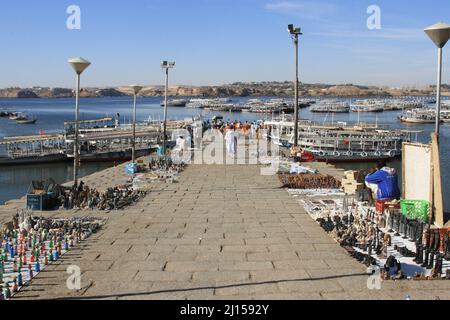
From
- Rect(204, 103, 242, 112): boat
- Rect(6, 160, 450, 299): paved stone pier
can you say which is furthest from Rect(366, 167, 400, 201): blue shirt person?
Rect(204, 103, 242, 112): boat

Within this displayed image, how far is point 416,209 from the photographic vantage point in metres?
10.5

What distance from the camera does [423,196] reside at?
11000 millimetres

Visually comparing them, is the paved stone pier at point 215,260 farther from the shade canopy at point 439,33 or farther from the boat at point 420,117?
the boat at point 420,117

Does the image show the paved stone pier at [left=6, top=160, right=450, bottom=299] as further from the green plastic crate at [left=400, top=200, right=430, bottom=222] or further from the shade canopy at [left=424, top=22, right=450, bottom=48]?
the shade canopy at [left=424, top=22, right=450, bottom=48]

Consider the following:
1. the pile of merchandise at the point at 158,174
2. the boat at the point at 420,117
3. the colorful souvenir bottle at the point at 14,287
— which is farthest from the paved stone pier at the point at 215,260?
the boat at the point at 420,117

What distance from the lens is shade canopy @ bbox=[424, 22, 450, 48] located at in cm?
951

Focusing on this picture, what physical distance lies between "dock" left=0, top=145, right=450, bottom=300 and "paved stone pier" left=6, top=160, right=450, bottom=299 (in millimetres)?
13

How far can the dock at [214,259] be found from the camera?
22.5 feet

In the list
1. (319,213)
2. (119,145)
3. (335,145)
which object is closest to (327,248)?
(319,213)

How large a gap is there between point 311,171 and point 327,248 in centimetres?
955

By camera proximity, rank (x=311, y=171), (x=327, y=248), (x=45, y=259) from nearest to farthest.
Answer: (x=45, y=259) < (x=327, y=248) < (x=311, y=171)

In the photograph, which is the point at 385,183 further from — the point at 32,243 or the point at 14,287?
the point at 14,287

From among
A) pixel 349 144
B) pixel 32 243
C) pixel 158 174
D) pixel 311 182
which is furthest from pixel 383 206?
pixel 349 144
